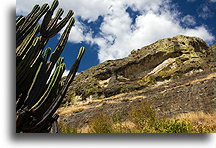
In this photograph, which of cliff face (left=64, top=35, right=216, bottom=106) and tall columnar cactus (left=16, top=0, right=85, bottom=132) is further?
cliff face (left=64, top=35, right=216, bottom=106)

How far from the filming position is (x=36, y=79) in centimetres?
378

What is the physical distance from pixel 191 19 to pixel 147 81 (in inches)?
856

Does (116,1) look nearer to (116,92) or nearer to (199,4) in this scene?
(199,4)

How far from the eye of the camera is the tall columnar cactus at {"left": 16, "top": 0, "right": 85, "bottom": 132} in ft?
11.6

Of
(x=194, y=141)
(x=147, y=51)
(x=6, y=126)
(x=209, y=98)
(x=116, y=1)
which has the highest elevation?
(x=147, y=51)

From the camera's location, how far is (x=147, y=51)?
3406cm

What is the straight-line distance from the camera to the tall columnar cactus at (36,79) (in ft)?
11.6

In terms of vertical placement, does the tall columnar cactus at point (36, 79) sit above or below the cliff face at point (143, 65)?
below

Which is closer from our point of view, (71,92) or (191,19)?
(191,19)

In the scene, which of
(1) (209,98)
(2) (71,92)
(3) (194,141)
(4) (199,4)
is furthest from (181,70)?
(3) (194,141)

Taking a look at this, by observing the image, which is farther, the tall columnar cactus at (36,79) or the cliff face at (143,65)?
the cliff face at (143,65)

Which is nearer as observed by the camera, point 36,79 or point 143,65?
point 36,79

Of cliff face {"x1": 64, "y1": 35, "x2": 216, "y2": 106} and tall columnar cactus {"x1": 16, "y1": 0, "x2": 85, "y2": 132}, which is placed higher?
cliff face {"x1": 64, "y1": 35, "x2": 216, "y2": 106}

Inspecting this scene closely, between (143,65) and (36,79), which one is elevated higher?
(143,65)
